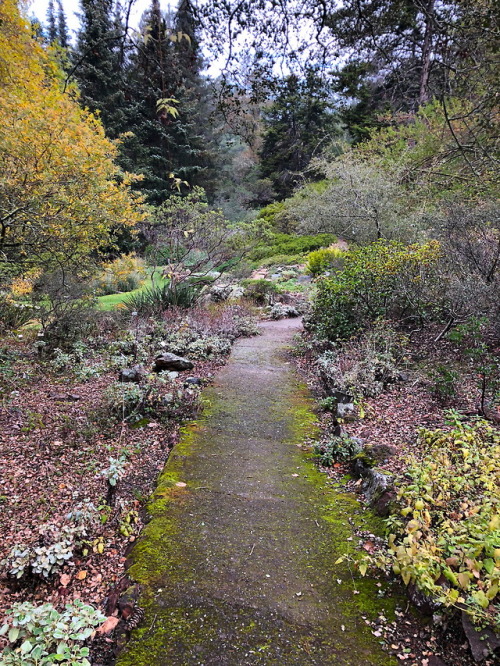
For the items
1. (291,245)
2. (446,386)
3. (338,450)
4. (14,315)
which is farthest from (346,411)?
(291,245)

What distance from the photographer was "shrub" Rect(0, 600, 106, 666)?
1205 millimetres

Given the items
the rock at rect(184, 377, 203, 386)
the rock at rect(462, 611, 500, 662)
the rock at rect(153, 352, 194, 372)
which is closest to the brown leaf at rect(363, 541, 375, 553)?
the rock at rect(462, 611, 500, 662)

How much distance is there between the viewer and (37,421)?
355cm

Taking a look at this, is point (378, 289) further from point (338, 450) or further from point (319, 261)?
point (319, 261)

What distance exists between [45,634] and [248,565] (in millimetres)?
958

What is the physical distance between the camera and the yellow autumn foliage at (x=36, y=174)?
387cm

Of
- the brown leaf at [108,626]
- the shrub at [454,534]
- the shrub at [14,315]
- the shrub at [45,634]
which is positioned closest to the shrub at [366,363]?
the shrub at [454,534]

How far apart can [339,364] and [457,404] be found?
57.3 inches

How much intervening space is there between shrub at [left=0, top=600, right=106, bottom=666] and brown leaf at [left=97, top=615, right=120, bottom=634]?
21 centimetres

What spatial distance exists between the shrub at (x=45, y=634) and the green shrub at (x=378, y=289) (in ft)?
15.7

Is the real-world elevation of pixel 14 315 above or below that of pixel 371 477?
above

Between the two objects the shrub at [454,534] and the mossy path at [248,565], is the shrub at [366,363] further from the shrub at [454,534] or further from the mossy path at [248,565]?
the shrub at [454,534]

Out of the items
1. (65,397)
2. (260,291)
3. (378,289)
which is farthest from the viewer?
(260,291)

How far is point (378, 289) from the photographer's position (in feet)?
17.8
